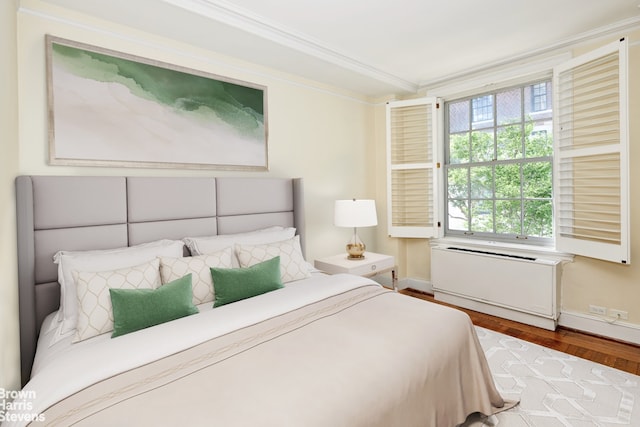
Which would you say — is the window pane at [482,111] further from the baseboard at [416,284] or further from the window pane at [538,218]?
the baseboard at [416,284]

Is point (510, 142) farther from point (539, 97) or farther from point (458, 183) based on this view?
point (458, 183)

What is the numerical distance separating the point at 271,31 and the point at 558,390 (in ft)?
10.6

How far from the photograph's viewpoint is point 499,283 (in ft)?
11.0

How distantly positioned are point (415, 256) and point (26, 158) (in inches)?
151

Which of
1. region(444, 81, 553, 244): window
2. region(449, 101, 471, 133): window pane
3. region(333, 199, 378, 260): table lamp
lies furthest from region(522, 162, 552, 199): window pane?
region(333, 199, 378, 260): table lamp

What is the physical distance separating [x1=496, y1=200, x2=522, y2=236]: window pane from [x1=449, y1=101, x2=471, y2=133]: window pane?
38.2 inches

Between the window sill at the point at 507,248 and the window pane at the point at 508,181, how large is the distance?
527 mm

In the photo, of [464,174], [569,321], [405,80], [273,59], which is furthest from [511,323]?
[273,59]

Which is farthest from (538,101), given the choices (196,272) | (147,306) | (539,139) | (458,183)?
(147,306)

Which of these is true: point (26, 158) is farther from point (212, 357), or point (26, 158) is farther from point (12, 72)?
point (212, 357)

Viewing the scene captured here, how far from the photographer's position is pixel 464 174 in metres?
3.96

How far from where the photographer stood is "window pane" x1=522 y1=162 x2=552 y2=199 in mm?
3318

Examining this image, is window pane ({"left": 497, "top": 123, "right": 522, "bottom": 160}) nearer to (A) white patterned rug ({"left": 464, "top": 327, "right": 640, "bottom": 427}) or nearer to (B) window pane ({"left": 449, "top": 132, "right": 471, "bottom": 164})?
(B) window pane ({"left": 449, "top": 132, "right": 471, "bottom": 164})

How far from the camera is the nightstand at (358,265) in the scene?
126 inches
